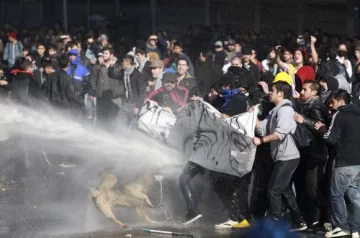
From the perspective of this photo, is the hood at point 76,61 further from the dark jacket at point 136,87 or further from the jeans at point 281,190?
the jeans at point 281,190

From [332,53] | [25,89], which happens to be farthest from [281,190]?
[25,89]

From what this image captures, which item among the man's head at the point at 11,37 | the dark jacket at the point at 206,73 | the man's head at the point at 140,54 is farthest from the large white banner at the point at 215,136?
the man's head at the point at 11,37

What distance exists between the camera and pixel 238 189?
10703mm

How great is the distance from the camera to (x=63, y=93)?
15.4 metres

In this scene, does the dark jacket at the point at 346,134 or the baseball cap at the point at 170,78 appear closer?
the dark jacket at the point at 346,134

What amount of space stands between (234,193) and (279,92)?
1.43 metres

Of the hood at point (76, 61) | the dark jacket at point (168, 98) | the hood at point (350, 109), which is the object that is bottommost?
the dark jacket at point (168, 98)

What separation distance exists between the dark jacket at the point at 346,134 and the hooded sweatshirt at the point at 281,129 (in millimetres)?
431

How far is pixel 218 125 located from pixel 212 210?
119cm

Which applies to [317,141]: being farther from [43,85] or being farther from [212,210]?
[43,85]

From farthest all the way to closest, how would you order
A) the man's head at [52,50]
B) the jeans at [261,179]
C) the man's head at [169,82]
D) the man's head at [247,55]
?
1. the man's head at [52,50]
2. the man's head at [247,55]
3. the man's head at [169,82]
4. the jeans at [261,179]

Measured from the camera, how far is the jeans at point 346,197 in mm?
9734

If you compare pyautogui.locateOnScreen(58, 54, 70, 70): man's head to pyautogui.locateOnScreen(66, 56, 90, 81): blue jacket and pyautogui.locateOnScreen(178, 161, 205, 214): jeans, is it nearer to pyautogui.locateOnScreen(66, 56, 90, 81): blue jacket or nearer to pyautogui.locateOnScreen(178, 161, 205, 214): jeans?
pyautogui.locateOnScreen(66, 56, 90, 81): blue jacket

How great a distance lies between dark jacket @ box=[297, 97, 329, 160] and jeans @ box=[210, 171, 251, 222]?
2.67 ft
